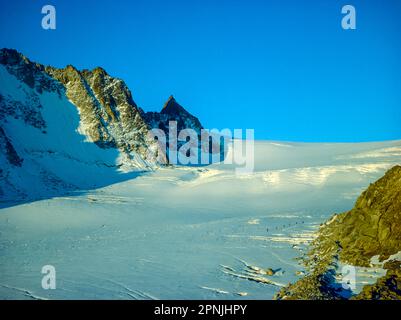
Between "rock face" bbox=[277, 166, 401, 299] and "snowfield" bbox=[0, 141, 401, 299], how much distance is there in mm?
1342

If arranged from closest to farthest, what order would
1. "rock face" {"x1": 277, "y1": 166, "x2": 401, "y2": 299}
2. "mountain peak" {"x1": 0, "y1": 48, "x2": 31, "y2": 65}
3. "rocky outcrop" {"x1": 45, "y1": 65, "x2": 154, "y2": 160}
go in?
"rock face" {"x1": 277, "y1": 166, "x2": 401, "y2": 299} < "rocky outcrop" {"x1": 45, "y1": 65, "x2": 154, "y2": 160} < "mountain peak" {"x1": 0, "y1": 48, "x2": 31, "y2": 65}

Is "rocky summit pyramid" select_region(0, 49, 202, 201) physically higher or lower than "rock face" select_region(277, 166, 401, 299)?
higher

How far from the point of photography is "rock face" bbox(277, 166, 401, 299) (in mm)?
13063

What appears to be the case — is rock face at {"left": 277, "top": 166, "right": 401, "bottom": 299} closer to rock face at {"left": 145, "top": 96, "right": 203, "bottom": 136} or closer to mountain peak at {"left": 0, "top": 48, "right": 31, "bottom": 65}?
mountain peak at {"left": 0, "top": 48, "right": 31, "bottom": 65}

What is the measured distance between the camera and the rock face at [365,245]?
13.1 meters

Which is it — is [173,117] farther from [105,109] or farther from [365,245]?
[365,245]

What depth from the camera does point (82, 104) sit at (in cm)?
7300

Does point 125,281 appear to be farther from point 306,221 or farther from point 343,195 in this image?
point 343,195

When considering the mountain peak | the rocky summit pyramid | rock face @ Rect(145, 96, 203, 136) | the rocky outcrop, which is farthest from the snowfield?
the mountain peak

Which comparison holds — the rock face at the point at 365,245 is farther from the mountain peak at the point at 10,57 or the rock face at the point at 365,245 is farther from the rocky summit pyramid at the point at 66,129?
the mountain peak at the point at 10,57

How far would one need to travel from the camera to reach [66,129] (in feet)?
225

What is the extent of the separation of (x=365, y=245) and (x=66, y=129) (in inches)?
2294

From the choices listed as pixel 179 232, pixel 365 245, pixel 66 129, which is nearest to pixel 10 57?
pixel 66 129
